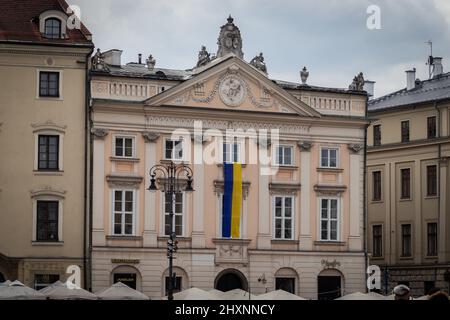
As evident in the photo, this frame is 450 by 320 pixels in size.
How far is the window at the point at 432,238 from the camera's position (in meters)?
61.7

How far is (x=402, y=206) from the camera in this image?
63.3 meters

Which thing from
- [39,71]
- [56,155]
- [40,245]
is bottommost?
[40,245]

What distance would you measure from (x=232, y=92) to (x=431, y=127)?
15991mm

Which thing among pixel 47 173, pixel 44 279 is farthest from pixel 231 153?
pixel 44 279

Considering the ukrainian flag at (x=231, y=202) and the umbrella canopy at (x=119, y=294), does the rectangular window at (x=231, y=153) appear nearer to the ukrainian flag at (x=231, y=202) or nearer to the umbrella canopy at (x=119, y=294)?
the ukrainian flag at (x=231, y=202)

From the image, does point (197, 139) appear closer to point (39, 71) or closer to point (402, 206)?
point (39, 71)

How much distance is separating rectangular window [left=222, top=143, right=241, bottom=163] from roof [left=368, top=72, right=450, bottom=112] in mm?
16154

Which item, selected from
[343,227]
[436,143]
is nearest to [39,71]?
[343,227]

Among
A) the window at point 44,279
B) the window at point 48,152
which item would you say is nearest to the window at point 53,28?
the window at point 48,152

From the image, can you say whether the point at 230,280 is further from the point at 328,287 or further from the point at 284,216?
the point at 328,287

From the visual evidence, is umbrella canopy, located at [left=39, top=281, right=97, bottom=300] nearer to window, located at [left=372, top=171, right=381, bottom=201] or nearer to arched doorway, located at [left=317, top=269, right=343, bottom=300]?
arched doorway, located at [left=317, top=269, right=343, bottom=300]

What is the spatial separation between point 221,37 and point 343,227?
10.7 m

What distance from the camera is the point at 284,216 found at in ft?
171
